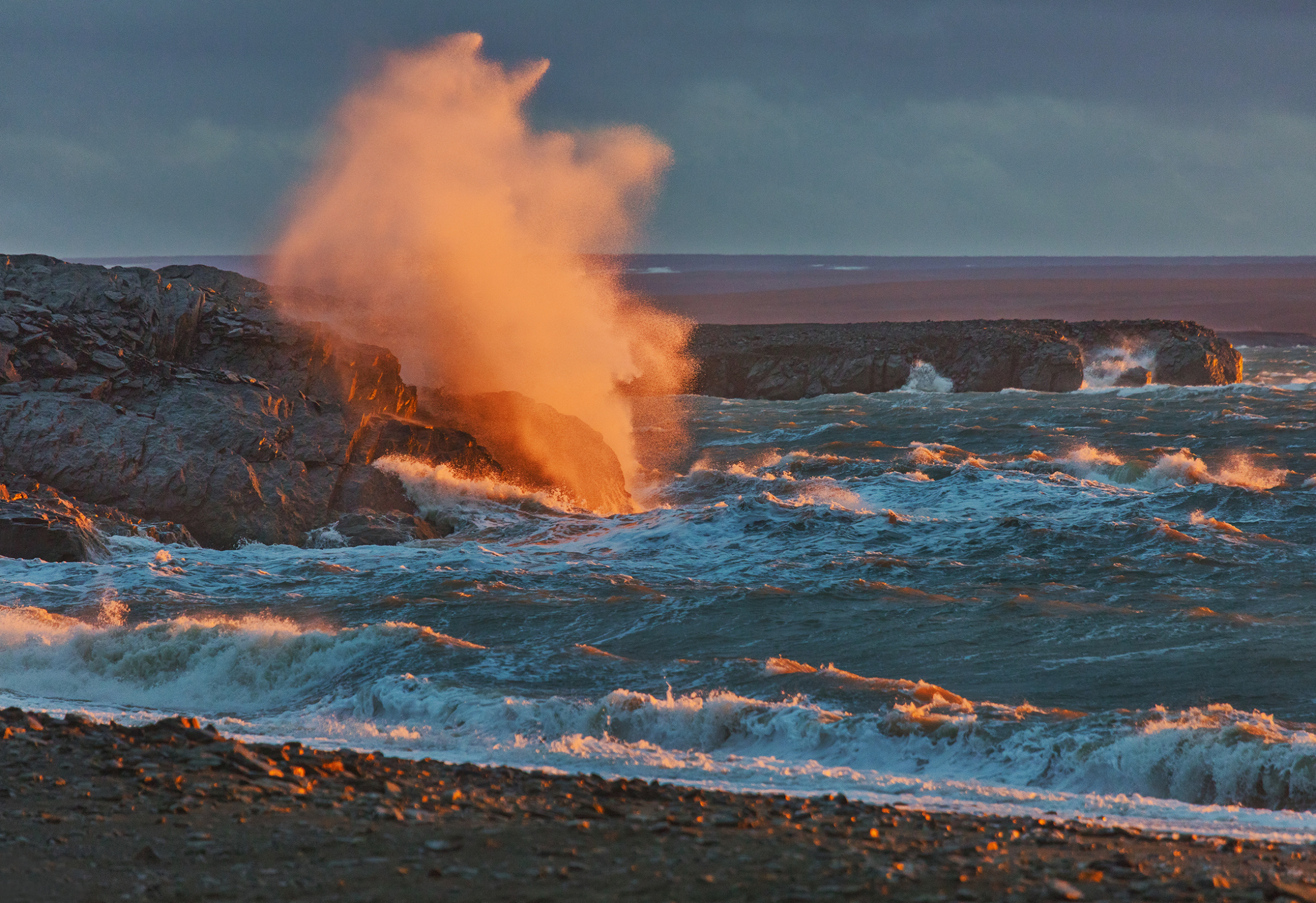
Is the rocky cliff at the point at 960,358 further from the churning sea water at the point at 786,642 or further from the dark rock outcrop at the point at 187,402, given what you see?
the dark rock outcrop at the point at 187,402

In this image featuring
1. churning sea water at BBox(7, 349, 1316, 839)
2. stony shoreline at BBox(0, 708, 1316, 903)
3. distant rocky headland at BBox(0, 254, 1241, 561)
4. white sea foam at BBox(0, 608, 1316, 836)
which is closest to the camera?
stony shoreline at BBox(0, 708, 1316, 903)

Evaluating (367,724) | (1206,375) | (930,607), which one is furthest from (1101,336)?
(367,724)

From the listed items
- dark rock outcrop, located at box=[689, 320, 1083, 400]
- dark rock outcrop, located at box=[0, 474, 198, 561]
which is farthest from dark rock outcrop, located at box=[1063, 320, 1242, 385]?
dark rock outcrop, located at box=[0, 474, 198, 561]

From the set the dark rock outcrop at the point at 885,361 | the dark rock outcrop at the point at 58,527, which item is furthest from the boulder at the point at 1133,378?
the dark rock outcrop at the point at 58,527

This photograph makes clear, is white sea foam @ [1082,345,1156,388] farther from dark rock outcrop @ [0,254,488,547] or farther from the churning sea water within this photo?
dark rock outcrop @ [0,254,488,547]

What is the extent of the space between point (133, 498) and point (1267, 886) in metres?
15.3

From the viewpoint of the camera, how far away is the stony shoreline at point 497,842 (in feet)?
18.7

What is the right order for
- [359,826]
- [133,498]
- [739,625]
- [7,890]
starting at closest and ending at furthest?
1. [7,890]
2. [359,826]
3. [739,625]
4. [133,498]

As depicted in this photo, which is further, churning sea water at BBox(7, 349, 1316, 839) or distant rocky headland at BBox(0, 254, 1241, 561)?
distant rocky headland at BBox(0, 254, 1241, 561)

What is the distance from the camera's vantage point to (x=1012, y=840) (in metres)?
6.78

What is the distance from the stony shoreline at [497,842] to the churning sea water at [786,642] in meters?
1.08

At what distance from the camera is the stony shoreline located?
5711 millimetres

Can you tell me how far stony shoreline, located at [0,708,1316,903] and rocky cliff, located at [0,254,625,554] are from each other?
382 inches

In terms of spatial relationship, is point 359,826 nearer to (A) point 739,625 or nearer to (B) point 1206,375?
(A) point 739,625
